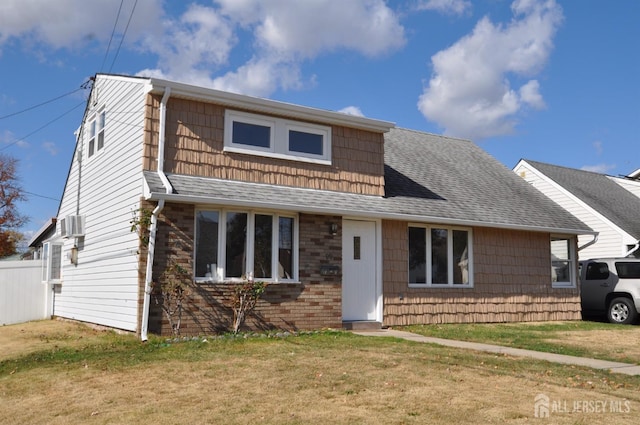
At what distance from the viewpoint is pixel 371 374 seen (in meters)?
7.81

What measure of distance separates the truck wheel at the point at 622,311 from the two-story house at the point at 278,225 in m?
1.01

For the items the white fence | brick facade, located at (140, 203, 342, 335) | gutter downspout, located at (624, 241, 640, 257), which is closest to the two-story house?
brick facade, located at (140, 203, 342, 335)

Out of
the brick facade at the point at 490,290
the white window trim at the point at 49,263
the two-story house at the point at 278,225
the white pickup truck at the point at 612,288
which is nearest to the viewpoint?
the two-story house at the point at 278,225

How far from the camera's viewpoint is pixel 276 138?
13531 millimetres

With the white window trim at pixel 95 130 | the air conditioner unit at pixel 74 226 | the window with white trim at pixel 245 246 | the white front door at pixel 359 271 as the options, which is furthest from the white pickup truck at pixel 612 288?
the air conditioner unit at pixel 74 226

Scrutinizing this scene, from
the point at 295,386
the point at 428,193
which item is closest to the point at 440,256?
the point at 428,193

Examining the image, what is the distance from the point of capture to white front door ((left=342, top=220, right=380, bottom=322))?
14.0 meters

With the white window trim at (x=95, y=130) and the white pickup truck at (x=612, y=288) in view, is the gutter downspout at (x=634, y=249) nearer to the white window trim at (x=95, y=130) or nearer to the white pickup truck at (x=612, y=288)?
the white pickup truck at (x=612, y=288)

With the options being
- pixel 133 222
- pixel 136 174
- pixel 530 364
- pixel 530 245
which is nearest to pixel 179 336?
pixel 133 222

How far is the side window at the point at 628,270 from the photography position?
17.1m

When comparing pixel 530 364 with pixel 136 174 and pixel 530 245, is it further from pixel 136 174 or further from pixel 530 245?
pixel 530 245

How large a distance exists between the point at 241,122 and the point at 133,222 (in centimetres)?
307

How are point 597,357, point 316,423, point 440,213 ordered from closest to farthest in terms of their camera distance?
point 316,423, point 597,357, point 440,213

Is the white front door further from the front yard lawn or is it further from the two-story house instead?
the front yard lawn
